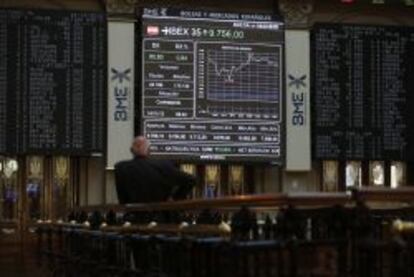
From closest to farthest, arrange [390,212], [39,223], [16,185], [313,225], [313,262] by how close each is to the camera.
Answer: [313,262] → [313,225] → [390,212] → [39,223] → [16,185]

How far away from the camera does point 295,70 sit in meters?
11.5

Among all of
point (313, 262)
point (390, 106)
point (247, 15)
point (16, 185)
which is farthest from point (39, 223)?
point (313, 262)

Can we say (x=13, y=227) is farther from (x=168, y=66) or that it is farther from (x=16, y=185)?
(x=168, y=66)

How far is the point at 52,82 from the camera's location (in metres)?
10.8

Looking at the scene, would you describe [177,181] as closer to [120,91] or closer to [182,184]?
[182,184]

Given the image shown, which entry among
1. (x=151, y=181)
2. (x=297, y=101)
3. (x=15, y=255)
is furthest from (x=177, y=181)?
(x=15, y=255)

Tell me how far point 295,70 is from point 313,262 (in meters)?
7.83

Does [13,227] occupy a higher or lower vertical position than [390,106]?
lower

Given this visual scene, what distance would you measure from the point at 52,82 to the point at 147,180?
4260mm

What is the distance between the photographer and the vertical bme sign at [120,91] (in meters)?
10.9

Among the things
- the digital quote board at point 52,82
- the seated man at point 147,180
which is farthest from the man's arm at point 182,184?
the digital quote board at point 52,82

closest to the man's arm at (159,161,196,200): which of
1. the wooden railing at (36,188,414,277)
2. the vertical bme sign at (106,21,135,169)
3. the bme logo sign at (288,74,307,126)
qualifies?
the wooden railing at (36,188,414,277)

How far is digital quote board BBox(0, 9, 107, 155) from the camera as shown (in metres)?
10.6

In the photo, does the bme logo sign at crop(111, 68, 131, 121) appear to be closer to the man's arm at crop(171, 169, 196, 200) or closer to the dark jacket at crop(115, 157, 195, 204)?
the dark jacket at crop(115, 157, 195, 204)
